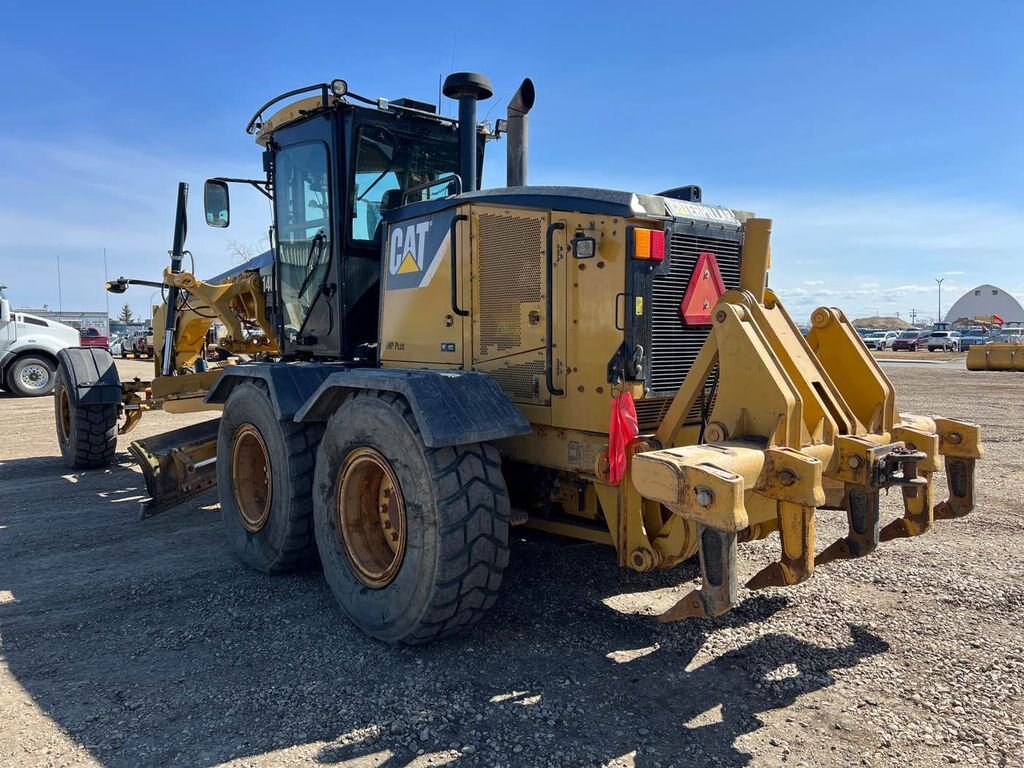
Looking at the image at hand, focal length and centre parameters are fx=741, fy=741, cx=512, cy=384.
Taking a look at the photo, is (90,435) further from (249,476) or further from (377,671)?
(377,671)

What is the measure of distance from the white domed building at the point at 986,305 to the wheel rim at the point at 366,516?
108 m

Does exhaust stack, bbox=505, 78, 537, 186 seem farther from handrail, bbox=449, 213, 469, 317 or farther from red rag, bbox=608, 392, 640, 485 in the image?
red rag, bbox=608, 392, 640, 485

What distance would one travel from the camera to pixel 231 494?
199 inches

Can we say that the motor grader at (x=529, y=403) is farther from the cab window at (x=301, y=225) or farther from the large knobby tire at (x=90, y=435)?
the large knobby tire at (x=90, y=435)

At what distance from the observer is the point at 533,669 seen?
11.0 ft

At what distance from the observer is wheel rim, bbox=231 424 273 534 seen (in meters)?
4.94

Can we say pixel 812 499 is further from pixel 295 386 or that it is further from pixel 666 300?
pixel 295 386

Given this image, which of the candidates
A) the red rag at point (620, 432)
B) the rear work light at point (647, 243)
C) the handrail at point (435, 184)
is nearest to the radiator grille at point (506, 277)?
the rear work light at point (647, 243)

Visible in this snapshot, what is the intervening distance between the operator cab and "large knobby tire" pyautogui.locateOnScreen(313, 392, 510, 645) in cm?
134

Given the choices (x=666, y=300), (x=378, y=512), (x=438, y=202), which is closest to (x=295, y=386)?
(x=378, y=512)

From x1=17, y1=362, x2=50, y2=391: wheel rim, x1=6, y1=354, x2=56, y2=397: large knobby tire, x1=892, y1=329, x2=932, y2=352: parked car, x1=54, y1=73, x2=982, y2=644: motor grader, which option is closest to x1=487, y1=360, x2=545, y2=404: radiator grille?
x1=54, y1=73, x2=982, y2=644: motor grader

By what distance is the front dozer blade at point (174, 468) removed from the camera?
5.56 m

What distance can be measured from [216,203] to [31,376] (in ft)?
44.1

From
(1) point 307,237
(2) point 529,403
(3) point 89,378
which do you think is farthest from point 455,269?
(3) point 89,378
